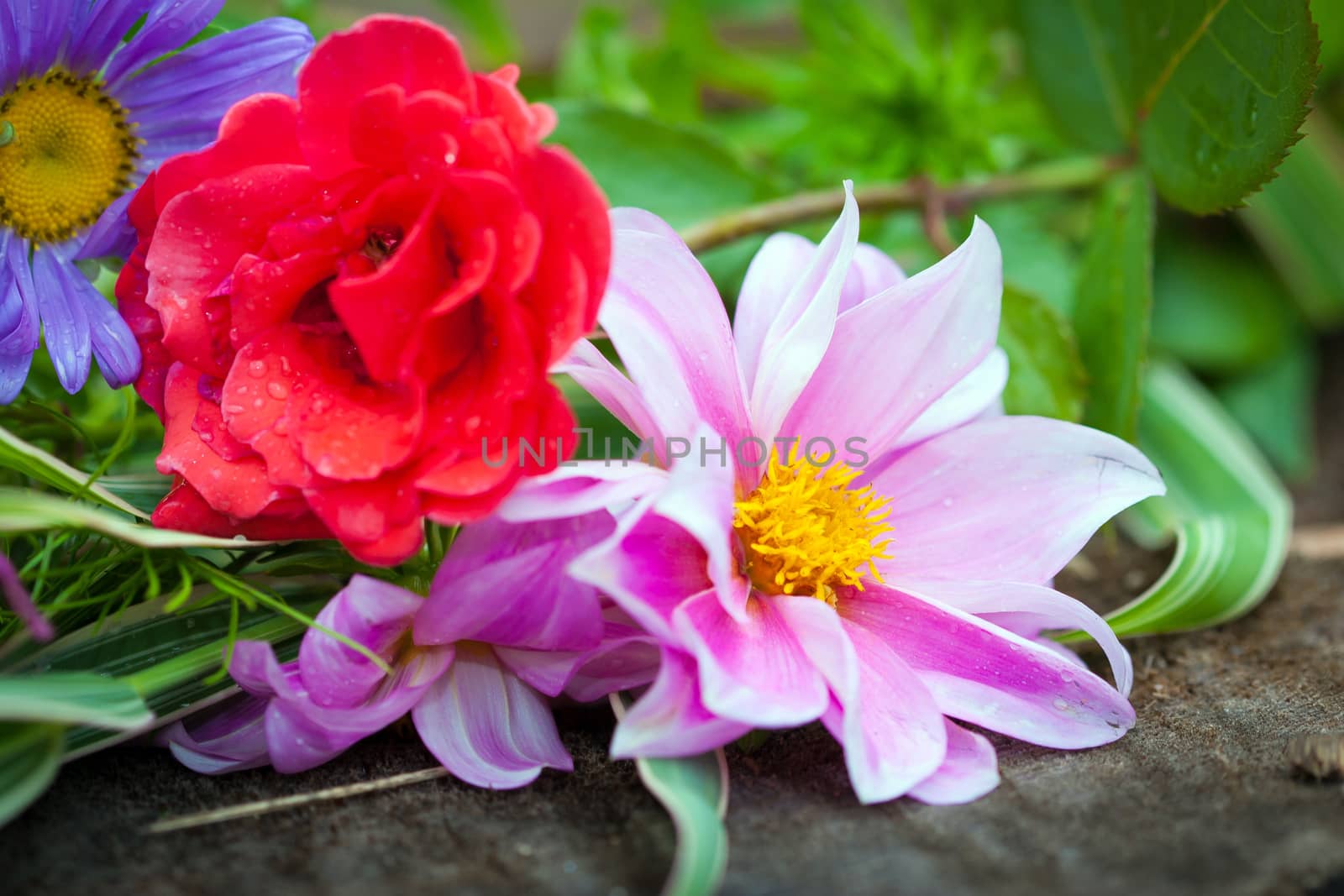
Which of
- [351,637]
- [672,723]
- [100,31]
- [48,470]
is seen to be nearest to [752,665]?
[672,723]

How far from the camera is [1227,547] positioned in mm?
609

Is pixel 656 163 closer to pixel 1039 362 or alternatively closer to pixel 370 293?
pixel 1039 362

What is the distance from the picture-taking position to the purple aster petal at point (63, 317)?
0.44m

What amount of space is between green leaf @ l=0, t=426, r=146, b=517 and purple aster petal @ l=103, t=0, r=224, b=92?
169mm

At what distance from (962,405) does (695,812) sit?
231 mm

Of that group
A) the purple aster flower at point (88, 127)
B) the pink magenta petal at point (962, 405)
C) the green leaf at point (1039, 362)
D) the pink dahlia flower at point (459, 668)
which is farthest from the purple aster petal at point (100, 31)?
the green leaf at point (1039, 362)

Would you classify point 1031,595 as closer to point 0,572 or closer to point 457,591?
point 457,591

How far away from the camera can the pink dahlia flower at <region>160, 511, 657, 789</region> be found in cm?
38

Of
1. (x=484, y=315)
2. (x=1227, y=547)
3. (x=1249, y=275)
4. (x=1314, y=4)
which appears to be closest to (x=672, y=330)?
(x=484, y=315)

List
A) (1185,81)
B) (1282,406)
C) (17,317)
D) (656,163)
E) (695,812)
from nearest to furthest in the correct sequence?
(695,812) → (17,317) → (1185,81) → (656,163) → (1282,406)

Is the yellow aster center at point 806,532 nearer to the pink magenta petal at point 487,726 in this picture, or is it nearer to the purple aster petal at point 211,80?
the pink magenta petal at point 487,726

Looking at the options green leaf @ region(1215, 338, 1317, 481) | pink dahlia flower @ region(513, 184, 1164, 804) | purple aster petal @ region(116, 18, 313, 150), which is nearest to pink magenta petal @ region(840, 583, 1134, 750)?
pink dahlia flower @ region(513, 184, 1164, 804)

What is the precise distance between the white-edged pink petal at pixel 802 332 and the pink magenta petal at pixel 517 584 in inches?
3.3

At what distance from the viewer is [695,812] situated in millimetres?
338
